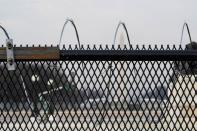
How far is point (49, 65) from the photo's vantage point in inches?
97.0

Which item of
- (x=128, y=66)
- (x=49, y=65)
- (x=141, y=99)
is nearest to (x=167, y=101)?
(x=141, y=99)

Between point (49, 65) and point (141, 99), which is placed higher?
point (49, 65)

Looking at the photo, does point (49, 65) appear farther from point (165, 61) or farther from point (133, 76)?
point (165, 61)

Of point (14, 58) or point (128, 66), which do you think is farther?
point (128, 66)

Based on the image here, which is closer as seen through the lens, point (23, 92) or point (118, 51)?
point (118, 51)

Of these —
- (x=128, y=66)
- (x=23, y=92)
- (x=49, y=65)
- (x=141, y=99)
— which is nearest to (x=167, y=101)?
(x=141, y=99)

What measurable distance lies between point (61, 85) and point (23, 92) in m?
0.29

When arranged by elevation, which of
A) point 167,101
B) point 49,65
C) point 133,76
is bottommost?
point 167,101

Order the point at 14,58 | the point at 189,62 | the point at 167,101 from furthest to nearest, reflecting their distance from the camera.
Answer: the point at 167,101
the point at 189,62
the point at 14,58

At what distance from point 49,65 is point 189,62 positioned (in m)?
0.96

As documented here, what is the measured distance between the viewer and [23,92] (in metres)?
2.64

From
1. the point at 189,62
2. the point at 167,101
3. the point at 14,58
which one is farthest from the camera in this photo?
the point at 167,101

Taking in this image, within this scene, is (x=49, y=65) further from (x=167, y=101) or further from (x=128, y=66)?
(x=167, y=101)

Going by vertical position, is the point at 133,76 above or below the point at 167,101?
above
